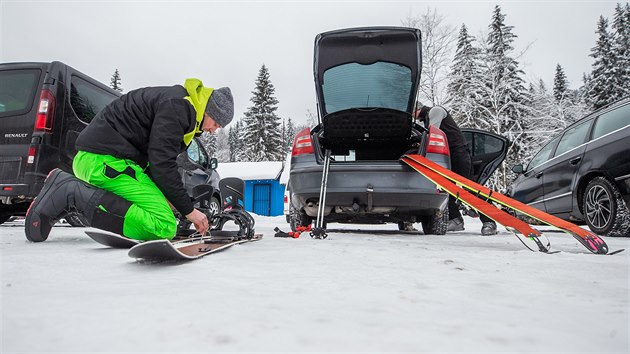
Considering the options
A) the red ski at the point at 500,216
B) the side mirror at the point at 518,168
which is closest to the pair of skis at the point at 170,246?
the red ski at the point at 500,216

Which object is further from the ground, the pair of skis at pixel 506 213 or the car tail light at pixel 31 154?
the car tail light at pixel 31 154

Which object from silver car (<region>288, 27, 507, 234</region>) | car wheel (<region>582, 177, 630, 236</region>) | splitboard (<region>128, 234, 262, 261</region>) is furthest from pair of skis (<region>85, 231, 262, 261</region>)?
car wheel (<region>582, 177, 630, 236</region>)

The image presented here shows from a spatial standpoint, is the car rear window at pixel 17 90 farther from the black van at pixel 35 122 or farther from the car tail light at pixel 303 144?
the car tail light at pixel 303 144

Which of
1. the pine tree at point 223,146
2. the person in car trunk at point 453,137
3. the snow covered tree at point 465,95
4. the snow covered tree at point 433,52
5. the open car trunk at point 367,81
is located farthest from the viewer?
the pine tree at point 223,146

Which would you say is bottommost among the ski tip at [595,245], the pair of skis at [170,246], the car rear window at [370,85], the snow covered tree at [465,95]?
the pair of skis at [170,246]

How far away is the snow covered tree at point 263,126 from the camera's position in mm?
33719

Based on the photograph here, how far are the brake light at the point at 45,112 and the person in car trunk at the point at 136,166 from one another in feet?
7.22

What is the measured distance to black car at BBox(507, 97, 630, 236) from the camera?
3781mm

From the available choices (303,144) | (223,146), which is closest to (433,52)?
(303,144)

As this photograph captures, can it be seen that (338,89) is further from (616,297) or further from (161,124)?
(616,297)

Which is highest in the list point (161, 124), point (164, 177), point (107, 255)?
point (161, 124)

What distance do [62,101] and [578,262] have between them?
17.4 feet

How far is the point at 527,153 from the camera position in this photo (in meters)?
24.1

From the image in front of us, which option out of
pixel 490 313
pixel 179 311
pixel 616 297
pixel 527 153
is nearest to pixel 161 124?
pixel 179 311
